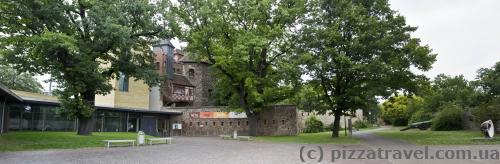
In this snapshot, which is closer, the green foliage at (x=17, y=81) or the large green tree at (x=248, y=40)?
the large green tree at (x=248, y=40)

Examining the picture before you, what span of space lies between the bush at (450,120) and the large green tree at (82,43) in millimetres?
26308

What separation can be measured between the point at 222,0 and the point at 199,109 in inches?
608

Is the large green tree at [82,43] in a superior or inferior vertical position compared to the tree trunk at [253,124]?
superior

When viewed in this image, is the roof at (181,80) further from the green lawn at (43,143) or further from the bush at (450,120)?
the bush at (450,120)

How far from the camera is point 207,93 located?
61562 millimetres

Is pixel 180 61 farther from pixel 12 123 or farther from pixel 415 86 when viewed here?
pixel 415 86

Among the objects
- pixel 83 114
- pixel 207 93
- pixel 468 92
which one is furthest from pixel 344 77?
pixel 207 93

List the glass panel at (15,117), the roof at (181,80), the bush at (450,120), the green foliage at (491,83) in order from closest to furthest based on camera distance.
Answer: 1. the glass panel at (15,117)
2. the green foliage at (491,83)
3. the bush at (450,120)
4. the roof at (181,80)

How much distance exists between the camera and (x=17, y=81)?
59.9 meters

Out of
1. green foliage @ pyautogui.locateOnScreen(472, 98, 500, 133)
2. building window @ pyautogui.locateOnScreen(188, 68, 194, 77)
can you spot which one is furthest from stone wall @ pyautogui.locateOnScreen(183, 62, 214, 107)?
green foliage @ pyautogui.locateOnScreen(472, 98, 500, 133)

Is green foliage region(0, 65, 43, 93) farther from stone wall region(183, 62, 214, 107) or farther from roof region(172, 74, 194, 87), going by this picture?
stone wall region(183, 62, 214, 107)

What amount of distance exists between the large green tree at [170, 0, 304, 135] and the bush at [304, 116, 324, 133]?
10607mm

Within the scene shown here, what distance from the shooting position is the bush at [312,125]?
4950 cm

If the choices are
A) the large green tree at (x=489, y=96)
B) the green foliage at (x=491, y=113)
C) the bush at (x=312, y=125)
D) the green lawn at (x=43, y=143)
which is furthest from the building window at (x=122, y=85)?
the green foliage at (x=491, y=113)
